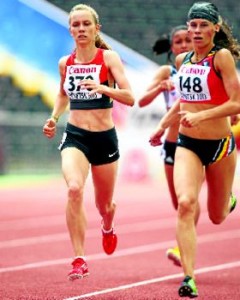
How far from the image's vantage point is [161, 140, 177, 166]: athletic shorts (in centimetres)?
988

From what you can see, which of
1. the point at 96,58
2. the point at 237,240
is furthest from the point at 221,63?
the point at 237,240

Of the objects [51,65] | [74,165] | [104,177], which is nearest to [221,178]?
[104,177]

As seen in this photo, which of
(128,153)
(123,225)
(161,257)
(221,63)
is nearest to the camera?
(221,63)

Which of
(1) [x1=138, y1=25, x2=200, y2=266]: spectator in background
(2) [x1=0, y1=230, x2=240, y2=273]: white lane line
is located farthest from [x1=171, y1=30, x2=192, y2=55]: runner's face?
(2) [x1=0, y1=230, x2=240, y2=273]: white lane line

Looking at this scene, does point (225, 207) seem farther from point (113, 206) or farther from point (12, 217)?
point (12, 217)

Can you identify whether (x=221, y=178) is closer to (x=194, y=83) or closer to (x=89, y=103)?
(x=194, y=83)

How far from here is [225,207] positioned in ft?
26.8

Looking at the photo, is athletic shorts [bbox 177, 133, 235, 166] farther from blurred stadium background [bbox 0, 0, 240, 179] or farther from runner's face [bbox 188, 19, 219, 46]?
blurred stadium background [bbox 0, 0, 240, 179]

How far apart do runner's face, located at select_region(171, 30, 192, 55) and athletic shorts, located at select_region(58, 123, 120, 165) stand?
174cm

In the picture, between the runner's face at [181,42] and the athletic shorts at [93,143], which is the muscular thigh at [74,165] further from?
the runner's face at [181,42]

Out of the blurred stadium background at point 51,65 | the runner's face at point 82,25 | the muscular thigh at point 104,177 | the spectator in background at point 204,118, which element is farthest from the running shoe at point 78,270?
the blurred stadium background at point 51,65

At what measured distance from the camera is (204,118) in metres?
7.21

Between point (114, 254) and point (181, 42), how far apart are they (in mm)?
2564

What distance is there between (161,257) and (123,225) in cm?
370
